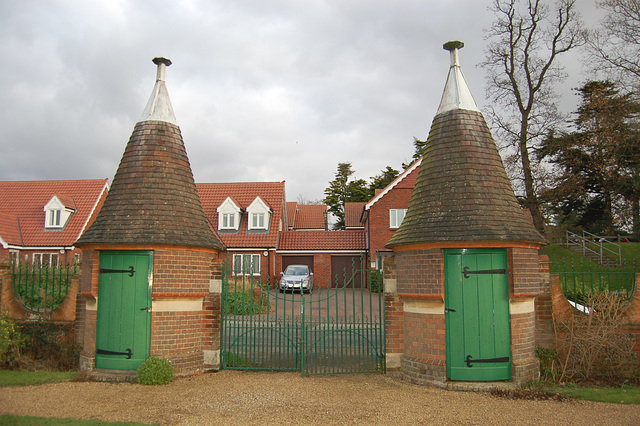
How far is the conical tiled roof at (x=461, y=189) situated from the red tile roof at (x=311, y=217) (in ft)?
103

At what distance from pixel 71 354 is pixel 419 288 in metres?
6.64

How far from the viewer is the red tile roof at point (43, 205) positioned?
25.9 m

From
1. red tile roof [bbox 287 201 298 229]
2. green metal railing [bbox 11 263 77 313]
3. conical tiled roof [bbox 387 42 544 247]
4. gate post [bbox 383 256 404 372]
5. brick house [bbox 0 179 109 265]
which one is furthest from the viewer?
red tile roof [bbox 287 201 298 229]

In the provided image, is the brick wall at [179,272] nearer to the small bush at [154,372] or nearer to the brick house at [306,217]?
the small bush at [154,372]

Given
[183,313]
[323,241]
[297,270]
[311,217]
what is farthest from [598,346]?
[311,217]

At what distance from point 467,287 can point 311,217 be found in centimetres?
3447

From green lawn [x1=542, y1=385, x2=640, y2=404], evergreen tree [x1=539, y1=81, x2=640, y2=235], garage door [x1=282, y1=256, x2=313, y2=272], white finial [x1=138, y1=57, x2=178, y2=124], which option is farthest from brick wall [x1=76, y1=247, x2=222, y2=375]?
evergreen tree [x1=539, y1=81, x2=640, y2=235]

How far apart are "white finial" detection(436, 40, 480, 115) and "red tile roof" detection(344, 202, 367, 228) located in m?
26.8

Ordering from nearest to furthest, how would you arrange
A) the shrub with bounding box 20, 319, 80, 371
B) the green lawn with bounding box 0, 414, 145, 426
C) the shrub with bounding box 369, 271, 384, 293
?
the green lawn with bounding box 0, 414, 145, 426
the shrub with bounding box 369, 271, 384, 293
the shrub with bounding box 20, 319, 80, 371

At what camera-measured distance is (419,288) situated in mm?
7438

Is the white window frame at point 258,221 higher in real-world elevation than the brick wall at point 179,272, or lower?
higher

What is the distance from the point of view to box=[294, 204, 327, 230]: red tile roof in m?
40.1

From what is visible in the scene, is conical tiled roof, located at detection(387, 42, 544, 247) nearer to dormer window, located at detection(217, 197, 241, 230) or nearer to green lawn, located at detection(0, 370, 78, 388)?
green lawn, located at detection(0, 370, 78, 388)

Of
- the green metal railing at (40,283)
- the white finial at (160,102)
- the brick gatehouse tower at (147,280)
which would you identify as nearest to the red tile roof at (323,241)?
the green metal railing at (40,283)
